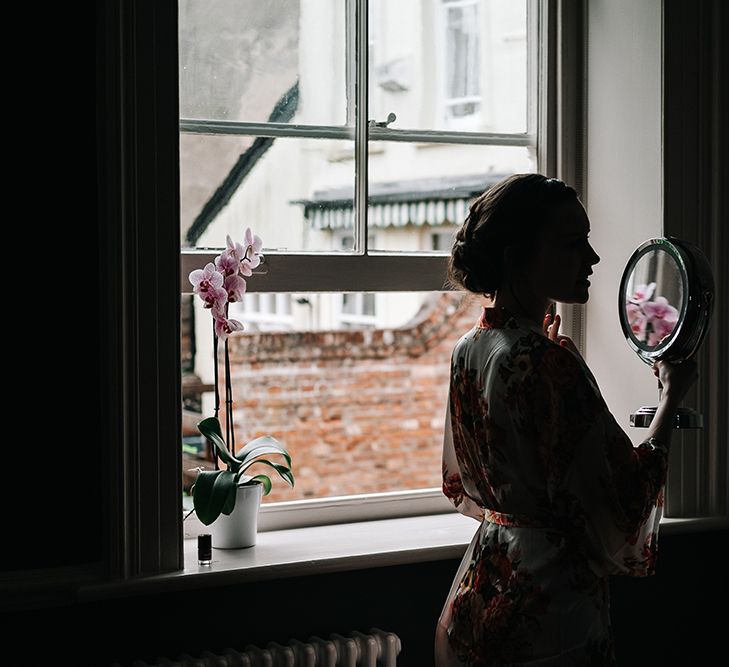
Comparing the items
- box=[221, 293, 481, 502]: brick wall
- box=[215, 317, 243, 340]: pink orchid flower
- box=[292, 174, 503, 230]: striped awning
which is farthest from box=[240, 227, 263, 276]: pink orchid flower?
box=[221, 293, 481, 502]: brick wall

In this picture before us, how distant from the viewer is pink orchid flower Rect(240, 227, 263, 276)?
226 cm

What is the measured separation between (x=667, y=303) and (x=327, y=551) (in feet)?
3.03

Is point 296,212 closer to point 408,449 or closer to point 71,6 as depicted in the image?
point 71,6

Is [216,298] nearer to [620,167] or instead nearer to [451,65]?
[451,65]

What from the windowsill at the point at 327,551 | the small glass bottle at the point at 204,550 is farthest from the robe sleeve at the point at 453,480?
the small glass bottle at the point at 204,550

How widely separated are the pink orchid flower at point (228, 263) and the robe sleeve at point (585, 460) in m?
0.84

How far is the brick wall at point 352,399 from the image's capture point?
2908 millimetres

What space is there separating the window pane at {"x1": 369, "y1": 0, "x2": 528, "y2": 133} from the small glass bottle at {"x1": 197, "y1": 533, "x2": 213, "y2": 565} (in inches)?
44.1

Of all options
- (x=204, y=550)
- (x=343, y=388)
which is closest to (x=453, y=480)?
(x=204, y=550)

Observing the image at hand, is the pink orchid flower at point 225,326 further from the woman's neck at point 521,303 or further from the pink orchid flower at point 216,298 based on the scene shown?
the woman's neck at point 521,303

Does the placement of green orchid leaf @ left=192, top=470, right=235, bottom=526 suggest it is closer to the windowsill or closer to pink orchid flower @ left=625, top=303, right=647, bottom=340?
the windowsill

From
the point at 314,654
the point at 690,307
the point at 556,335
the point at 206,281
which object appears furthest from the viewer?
the point at 206,281

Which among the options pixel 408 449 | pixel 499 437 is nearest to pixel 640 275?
pixel 499 437

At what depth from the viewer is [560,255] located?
1.75 m
